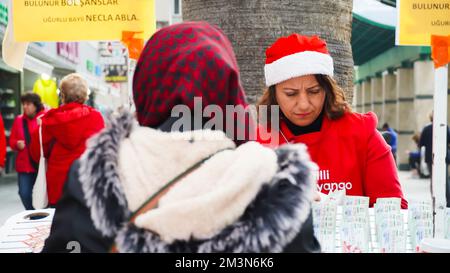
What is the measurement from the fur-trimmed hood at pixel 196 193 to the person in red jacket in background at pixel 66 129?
11.2ft

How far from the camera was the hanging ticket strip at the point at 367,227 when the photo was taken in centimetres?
176

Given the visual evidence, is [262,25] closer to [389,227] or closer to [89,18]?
[89,18]

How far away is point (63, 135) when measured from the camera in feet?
15.1

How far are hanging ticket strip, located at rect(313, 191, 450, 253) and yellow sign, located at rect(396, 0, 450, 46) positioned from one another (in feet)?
3.76

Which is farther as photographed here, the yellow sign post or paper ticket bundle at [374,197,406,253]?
the yellow sign post

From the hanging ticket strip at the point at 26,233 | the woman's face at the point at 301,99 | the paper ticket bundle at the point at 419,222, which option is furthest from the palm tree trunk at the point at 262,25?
the paper ticket bundle at the point at 419,222

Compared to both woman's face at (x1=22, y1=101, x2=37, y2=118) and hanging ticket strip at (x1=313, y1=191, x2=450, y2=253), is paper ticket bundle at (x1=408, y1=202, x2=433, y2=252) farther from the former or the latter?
woman's face at (x1=22, y1=101, x2=37, y2=118)

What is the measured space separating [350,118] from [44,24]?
1.77 metres

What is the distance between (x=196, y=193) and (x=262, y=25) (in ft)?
7.48

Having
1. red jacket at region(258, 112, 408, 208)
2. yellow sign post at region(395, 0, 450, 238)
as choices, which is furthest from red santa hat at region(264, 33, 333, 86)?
yellow sign post at region(395, 0, 450, 238)

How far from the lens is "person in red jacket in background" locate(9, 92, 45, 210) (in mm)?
5898

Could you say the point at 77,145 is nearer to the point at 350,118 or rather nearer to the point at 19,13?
the point at 19,13
